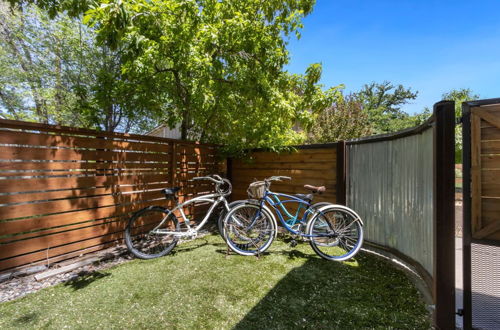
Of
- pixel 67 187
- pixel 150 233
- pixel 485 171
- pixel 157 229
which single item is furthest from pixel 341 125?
→ pixel 67 187

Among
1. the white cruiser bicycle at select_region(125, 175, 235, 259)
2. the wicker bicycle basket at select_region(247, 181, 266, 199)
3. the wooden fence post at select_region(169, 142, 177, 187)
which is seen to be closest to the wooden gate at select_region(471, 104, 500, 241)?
the wicker bicycle basket at select_region(247, 181, 266, 199)

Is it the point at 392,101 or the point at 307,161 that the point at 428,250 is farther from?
the point at 392,101

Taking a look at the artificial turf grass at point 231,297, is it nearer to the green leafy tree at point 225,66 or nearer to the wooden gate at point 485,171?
the wooden gate at point 485,171

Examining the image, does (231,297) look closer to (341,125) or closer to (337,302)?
(337,302)

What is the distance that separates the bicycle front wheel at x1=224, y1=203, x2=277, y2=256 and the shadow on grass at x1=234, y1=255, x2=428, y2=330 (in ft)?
2.16

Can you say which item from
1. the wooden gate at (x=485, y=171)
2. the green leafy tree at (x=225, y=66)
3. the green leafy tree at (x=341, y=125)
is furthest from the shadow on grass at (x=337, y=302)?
the green leafy tree at (x=341, y=125)

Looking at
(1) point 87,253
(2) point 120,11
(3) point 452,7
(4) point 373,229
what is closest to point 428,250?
(4) point 373,229

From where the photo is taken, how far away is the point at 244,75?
151 inches

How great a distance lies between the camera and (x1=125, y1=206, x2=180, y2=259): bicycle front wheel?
310cm

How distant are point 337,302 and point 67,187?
335 cm

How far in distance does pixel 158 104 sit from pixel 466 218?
16.7 ft

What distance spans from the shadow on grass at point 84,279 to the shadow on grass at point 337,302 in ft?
6.01

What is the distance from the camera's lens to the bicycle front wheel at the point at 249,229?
3.13 m

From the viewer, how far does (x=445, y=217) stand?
1690 millimetres
